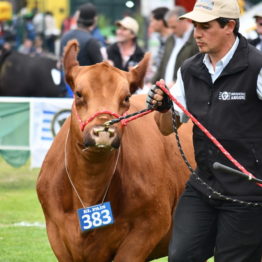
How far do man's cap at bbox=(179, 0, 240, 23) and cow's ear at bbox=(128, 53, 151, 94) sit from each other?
38.4 inches

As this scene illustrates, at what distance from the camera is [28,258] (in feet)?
27.9

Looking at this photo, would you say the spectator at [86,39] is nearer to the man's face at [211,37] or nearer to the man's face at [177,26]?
the man's face at [177,26]

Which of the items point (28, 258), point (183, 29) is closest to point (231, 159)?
point (28, 258)

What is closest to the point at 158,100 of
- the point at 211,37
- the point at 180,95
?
the point at 180,95

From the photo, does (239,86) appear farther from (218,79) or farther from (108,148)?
(108,148)

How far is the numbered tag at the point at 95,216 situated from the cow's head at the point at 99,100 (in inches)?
19.6

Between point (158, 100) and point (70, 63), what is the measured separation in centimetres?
98

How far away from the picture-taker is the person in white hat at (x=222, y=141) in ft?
17.7

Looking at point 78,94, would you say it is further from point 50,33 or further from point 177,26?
point 50,33

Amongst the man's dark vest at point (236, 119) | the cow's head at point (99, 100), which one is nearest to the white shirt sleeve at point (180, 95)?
the man's dark vest at point (236, 119)

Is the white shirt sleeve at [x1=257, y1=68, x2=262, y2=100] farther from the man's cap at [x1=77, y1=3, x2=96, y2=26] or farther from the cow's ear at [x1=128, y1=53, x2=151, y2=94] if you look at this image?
the man's cap at [x1=77, y1=3, x2=96, y2=26]

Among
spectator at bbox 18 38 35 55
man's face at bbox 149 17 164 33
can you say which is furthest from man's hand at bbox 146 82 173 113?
spectator at bbox 18 38 35 55

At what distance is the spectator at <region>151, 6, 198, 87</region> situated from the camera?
11555mm

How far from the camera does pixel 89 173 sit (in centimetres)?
625
